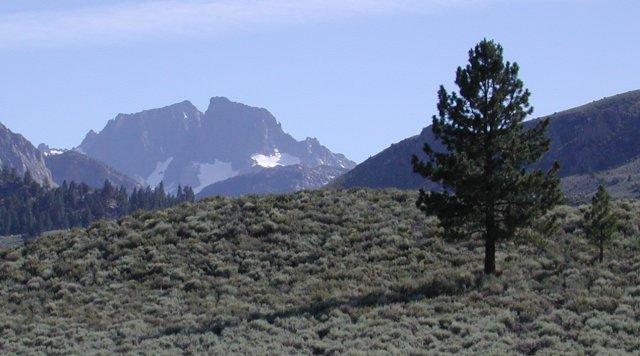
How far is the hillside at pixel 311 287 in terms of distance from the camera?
965 inches

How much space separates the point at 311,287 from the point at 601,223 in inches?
443

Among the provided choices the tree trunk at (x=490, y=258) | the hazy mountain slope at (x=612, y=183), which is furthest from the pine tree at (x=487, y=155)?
the hazy mountain slope at (x=612, y=183)

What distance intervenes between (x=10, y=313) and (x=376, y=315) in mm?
14484

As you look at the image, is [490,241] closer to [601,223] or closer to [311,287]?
[601,223]

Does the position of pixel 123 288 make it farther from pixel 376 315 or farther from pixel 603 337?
pixel 603 337

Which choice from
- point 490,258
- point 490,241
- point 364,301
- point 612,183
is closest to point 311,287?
point 364,301

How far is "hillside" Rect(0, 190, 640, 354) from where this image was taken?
80.4 ft

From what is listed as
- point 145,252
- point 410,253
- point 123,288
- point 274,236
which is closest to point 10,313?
point 123,288

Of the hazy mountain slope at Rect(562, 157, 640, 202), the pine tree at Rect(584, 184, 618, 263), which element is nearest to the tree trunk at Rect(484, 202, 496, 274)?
the pine tree at Rect(584, 184, 618, 263)

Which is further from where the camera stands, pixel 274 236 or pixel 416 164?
pixel 274 236

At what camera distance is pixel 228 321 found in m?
27.5

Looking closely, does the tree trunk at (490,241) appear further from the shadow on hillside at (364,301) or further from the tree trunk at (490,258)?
the shadow on hillside at (364,301)

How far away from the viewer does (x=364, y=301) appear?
28859mm

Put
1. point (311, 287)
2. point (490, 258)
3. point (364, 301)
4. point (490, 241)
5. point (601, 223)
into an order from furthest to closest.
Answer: point (311, 287), point (601, 223), point (490, 258), point (490, 241), point (364, 301)
